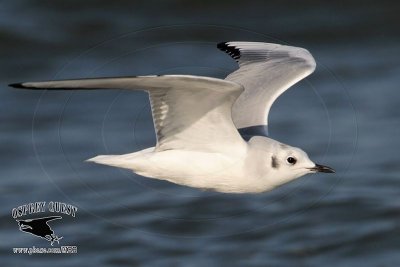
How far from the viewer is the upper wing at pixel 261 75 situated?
8039 mm

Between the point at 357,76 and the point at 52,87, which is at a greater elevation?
the point at 357,76

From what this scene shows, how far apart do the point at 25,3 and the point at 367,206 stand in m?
5.13

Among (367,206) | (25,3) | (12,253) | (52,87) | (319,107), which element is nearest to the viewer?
(52,87)

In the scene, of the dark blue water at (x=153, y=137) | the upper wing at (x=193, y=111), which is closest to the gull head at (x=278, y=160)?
the upper wing at (x=193, y=111)

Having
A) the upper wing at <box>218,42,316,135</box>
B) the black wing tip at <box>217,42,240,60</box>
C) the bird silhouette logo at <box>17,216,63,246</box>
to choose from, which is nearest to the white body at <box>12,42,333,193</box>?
the upper wing at <box>218,42,316,135</box>

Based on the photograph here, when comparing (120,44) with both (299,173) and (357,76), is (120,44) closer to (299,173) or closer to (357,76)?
(357,76)

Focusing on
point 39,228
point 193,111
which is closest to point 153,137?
point 39,228

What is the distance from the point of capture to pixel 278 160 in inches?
292

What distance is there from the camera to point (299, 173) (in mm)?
7512

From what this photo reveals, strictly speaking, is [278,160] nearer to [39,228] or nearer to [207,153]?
[207,153]

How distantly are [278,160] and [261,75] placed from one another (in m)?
1.16

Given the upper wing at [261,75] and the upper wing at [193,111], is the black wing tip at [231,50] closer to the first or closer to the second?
the upper wing at [261,75]

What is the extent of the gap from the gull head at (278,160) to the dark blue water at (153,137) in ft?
9.06

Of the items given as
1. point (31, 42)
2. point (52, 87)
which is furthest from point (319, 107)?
point (52, 87)
